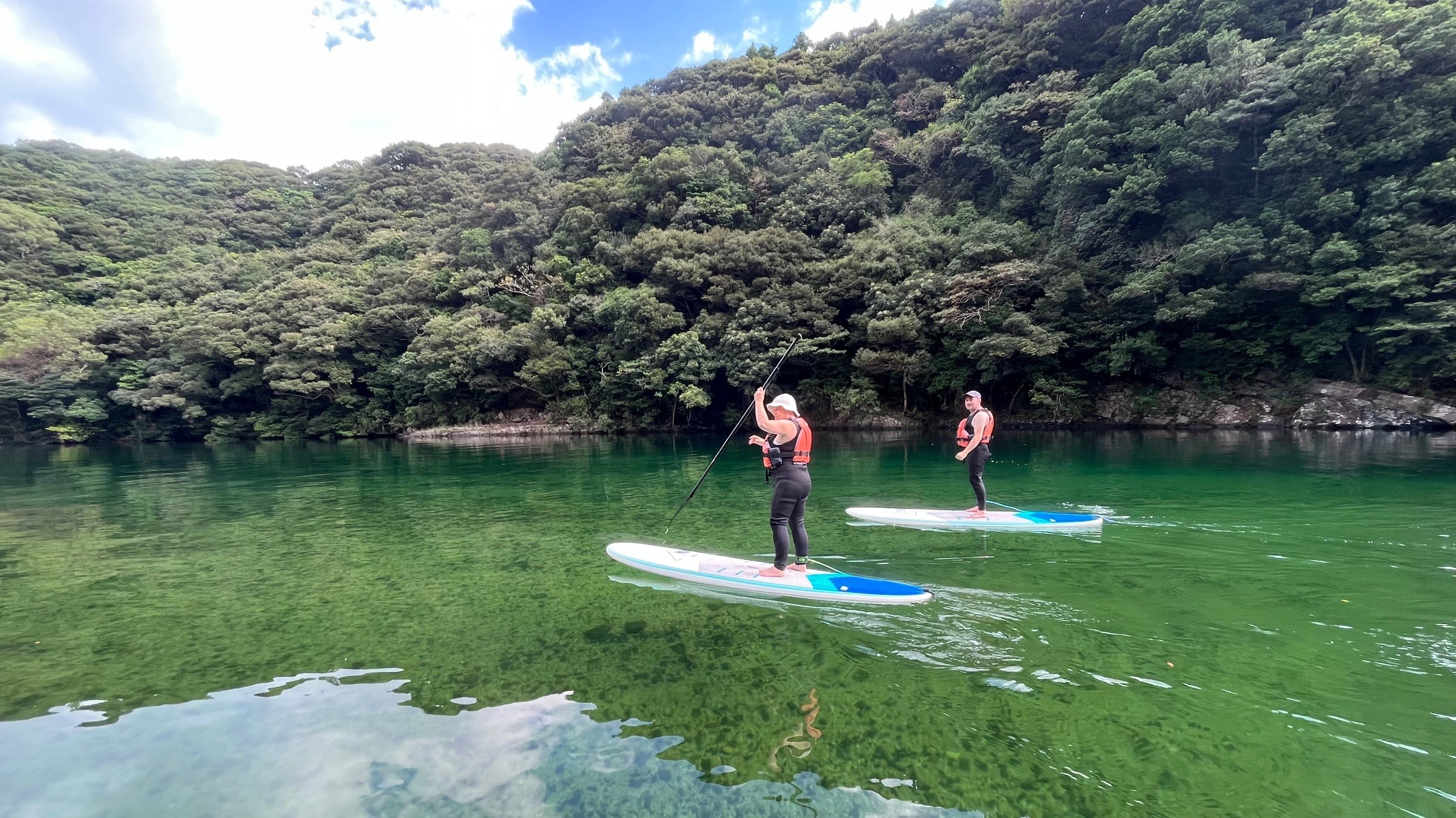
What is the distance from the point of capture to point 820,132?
46.0 meters

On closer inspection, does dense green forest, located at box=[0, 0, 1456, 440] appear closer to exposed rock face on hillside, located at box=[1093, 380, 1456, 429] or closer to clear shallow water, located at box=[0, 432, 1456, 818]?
exposed rock face on hillside, located at box=[1093, 380, 1456, 429]

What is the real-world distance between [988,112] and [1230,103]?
46.2 ft

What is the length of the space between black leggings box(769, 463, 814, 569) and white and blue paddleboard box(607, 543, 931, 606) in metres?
0.26

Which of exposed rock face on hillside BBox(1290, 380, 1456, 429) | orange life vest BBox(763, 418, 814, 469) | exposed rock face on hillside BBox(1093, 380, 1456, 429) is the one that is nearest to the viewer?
orange life vest BBox(763, 418, 814, 469)

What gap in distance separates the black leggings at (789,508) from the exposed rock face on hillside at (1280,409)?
29228 millimetres

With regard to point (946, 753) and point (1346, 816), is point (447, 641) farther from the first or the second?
point (1346, 816)

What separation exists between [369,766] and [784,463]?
431cm

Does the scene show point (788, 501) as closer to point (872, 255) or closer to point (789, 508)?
point (789, 508)

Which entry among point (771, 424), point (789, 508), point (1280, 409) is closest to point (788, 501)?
point (789, 508)

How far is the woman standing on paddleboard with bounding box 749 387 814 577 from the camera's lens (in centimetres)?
632

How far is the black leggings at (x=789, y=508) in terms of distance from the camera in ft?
21.0

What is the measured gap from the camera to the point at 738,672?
15.5ft

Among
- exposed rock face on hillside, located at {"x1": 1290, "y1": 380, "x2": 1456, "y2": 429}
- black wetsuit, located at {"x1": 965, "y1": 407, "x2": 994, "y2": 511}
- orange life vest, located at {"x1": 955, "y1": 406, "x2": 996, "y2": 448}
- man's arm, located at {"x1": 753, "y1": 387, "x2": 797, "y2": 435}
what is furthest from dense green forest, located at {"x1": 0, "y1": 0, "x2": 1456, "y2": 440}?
man's arm, located at {"x1": 753, "y1": 387, "x2": 797, "y2": 435}

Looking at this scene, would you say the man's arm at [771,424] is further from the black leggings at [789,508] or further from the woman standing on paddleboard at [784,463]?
the black leggings at [789,508]
